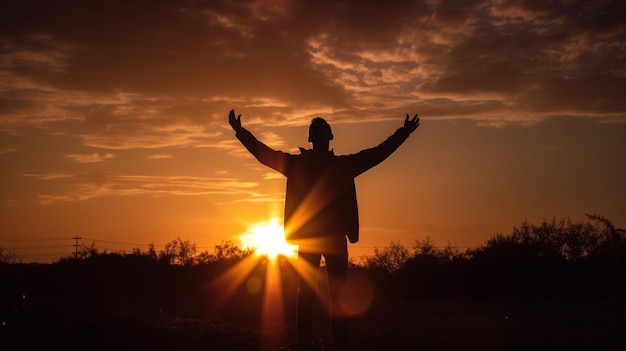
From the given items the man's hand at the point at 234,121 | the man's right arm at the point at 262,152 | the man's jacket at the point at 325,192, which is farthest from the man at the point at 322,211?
the man's hand at the point at 234,121

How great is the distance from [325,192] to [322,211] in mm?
226

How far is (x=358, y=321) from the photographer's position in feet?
52.2

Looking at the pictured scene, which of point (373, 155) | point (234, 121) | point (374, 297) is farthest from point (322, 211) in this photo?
point (374, 297)

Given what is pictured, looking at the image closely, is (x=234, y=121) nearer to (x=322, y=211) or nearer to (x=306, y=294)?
(x=322, y=211)

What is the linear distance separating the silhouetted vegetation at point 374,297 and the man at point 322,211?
75cm

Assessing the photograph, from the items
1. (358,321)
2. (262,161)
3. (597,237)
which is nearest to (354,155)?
(262,161)

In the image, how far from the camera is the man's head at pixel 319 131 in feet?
28.5

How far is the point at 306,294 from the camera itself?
8.53 metres

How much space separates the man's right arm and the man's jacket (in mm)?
155

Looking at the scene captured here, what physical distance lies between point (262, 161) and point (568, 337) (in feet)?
15.6

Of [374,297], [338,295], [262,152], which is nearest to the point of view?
[338,295]

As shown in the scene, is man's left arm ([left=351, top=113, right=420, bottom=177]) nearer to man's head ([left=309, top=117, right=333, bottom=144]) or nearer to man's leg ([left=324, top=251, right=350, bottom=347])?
man's head ([left=309, top=117, right=333, bottom=144])

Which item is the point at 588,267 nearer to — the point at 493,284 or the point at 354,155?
the point at 493,284

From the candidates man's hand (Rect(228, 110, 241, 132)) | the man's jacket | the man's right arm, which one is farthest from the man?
man's hand (Rect(228, 110, 241, 132))
